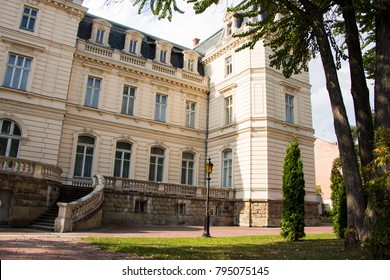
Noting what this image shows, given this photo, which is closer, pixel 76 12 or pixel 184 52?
pixel 76 12

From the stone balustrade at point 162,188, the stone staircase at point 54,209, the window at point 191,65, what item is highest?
the window at point 191,65

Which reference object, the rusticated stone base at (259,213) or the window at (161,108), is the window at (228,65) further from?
the rusticated stone base at (259,213)

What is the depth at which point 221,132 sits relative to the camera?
23.9 meters

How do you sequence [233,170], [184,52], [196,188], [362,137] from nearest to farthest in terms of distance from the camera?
[362,137] → [196,188] → [233,170] → [184,52]

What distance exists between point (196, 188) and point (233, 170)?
138 inches

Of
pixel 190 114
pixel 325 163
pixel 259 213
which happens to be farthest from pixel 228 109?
pixel 325 163

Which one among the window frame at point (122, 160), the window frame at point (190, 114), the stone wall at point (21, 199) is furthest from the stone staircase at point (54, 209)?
the window frame at point (190, 114)

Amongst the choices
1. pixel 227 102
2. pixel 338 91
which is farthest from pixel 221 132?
pixel 338 91

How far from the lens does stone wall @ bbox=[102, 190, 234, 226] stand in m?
16.8

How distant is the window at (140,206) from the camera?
17731mm

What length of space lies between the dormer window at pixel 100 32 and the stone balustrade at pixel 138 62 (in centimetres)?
96

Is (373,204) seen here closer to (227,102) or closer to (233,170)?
(233,170)

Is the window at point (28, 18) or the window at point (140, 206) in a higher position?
the window at point (28, 18)

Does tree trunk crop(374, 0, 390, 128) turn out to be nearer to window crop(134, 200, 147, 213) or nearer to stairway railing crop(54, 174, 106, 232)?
stairway railing crop(54, 174, 106, 232)
